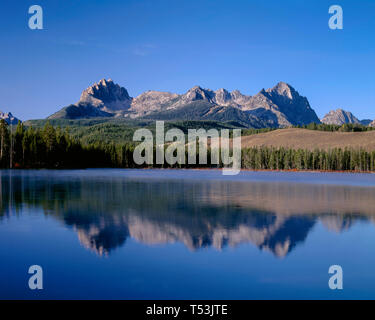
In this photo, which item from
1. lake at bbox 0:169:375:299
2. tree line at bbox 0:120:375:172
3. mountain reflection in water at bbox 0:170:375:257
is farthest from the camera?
tree line at bbox 0:120:375:172

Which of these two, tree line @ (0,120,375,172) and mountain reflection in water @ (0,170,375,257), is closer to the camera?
mountain reflection in water @ (0,170,375,257)

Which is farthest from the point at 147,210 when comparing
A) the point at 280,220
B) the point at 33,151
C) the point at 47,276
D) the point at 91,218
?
the point at 33,151

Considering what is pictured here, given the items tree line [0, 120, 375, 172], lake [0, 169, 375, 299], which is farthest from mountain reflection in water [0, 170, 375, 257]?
tree line [0, 120, 375, 172]

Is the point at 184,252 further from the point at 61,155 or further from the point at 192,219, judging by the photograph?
the point at 61,155

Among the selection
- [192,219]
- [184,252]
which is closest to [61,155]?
[192,219]

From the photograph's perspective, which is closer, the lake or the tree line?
the lake

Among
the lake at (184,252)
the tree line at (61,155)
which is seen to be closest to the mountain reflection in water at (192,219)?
the lake at (184,252)

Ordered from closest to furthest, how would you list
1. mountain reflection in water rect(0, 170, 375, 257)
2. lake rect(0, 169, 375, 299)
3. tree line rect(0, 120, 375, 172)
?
lake rect(0, 169, 375, 299) < mountain reflection in water rect(0, 170, 375, 257) < tree line rect(0, 120, 375, 172)

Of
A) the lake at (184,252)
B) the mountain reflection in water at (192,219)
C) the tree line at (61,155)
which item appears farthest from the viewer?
the tree line at (61,155)

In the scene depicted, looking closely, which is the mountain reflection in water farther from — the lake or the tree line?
the tree line

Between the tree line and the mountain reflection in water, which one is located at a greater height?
the tree line

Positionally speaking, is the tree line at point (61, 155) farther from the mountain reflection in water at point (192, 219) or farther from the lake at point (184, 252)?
the lake at point (184, 252)
